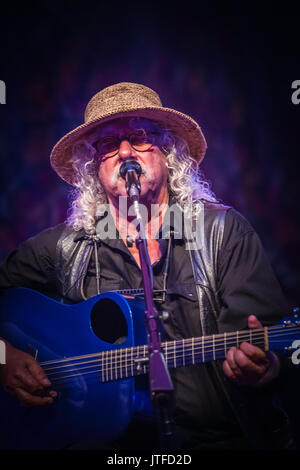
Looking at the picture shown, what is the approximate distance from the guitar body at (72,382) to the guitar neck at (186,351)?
5cm

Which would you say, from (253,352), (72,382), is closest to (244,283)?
(253,352)

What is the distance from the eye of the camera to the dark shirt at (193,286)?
69.5 inches

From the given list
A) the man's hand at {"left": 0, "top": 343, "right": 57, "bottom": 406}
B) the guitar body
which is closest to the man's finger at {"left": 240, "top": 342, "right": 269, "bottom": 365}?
the guitar body

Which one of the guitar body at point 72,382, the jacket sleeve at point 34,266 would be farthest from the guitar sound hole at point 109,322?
the jacket sleeve at point 34,266

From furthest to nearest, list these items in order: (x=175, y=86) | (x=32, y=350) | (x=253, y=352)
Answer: (x=175, y=86)
(x=32, y=350)
(x=253, y=352)

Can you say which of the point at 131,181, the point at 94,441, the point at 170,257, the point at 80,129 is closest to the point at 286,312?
the point at 170,257

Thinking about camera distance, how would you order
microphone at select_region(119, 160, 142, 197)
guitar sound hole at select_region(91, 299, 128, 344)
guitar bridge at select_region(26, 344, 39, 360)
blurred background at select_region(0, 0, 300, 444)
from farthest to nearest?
blurred background at select_region(0, 0, 300, 444), guitar bridge at select_region(26, 344, 39, 360), guitar sound hole at select_region(91, 299, 128, 344), microphone at select_region(119, 160, 142, 197)

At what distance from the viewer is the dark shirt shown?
5.79ft

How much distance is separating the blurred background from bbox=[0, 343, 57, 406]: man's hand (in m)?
1.11

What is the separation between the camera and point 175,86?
2854 mm

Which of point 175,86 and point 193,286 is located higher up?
point 175,86

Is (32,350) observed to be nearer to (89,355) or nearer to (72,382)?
(72,382)

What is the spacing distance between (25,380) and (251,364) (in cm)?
129

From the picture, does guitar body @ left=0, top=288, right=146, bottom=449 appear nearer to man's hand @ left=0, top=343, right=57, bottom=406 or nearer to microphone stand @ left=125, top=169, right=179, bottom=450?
man's hand @ left=0, top=343, right=57, bottom=406
